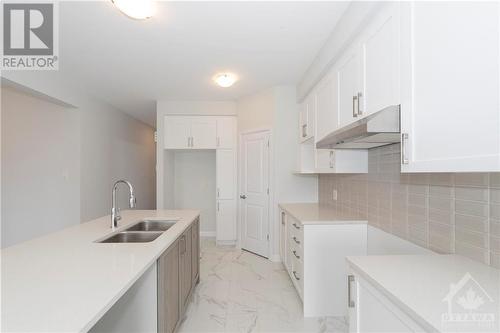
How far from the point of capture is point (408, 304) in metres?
0.94

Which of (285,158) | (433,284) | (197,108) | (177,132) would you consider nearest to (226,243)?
(285,158)

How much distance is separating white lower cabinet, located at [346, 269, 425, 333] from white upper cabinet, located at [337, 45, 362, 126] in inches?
45.0

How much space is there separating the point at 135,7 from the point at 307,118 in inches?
86.6

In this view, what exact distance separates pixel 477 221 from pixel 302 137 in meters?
2.43

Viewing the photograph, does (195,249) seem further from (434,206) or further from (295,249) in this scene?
(434,206)

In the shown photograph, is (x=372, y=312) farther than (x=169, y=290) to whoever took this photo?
No

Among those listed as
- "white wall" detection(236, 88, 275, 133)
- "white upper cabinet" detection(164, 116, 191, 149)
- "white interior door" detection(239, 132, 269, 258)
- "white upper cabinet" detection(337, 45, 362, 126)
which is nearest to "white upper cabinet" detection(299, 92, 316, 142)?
"white wall" detection(236, 88, 275, 133)

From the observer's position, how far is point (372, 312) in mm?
1188

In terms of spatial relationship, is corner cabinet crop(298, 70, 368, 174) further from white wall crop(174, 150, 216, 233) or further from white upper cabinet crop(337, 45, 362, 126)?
white wall crop(174, 150, 216, 233)

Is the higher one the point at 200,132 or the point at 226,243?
the point at 200,132

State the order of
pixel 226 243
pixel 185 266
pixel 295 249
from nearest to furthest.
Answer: pixel 185 266 → pixel 295 249 → pixel 226 243

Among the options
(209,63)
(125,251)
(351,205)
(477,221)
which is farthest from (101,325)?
(209,63)

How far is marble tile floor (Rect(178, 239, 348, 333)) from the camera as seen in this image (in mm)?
2262

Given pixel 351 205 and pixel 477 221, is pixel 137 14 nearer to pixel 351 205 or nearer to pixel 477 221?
pixel 477 221
